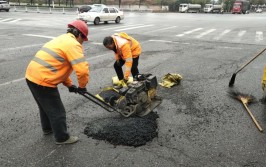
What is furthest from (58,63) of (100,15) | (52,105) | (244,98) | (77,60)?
(100,15)

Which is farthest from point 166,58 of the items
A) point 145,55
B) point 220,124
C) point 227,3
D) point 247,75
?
point 227,3

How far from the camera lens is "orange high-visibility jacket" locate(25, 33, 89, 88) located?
321 centimetres

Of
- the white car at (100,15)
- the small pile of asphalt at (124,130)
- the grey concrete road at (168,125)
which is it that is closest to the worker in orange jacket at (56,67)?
the grey concrete road at (168,125)

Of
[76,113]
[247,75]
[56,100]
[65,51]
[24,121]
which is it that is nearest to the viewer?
[65,51]

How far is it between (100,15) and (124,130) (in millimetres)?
18617

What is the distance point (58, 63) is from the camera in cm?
329

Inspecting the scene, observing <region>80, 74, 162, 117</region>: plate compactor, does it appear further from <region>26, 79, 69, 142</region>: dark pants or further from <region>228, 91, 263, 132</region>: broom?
<region>228, 91, 263, 132</region>: broom

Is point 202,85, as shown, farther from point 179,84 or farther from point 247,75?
point 247,75

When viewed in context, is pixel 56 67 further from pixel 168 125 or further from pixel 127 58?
pixel 168 125

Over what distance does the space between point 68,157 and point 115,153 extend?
619 mm

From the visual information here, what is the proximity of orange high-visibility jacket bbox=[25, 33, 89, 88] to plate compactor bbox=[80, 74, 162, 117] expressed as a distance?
2.82 feet

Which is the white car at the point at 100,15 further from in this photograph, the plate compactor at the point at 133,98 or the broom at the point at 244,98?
the plate compactor at the point at 133,98

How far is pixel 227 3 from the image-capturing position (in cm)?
6159

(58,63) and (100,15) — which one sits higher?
(100,15)
